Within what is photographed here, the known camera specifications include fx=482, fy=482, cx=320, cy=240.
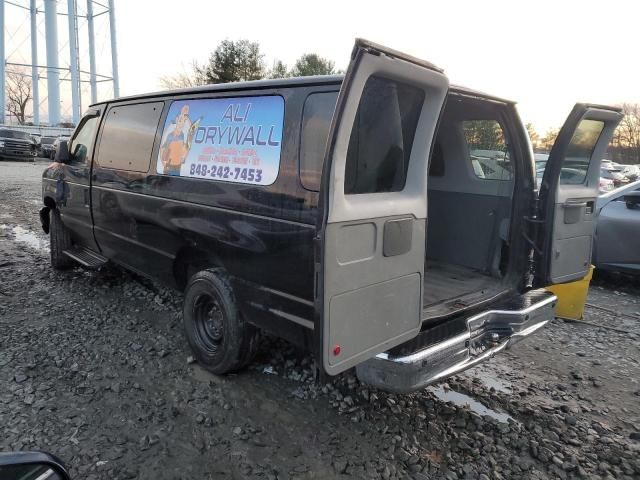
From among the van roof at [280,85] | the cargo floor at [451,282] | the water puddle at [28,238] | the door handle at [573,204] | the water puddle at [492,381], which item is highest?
the van roof at [280,85]

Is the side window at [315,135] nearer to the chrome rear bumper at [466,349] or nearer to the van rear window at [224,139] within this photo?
the van rear window at [224,139]

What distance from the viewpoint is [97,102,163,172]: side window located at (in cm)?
405

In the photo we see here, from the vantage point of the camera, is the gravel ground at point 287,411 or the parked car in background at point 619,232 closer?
the gravel ground at point 287,411

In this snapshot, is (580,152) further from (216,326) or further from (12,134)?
(12,134)

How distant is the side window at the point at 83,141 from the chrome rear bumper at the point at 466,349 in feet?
12.9

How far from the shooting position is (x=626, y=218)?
240 inches

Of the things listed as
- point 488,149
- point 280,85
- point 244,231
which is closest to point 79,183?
point 244,231

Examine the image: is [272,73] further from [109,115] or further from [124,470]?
[124,470]

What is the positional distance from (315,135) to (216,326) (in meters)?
1.75

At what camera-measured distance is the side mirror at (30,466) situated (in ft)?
3.90

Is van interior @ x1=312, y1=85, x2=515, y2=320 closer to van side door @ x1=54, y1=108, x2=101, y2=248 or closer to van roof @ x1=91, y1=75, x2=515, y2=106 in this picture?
van roof @ x1=91, y1=75, x2=515, y2=106

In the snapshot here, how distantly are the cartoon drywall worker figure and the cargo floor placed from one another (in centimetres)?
208

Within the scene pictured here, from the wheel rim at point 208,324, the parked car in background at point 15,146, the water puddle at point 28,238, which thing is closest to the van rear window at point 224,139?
the wheel rim at point 208,324

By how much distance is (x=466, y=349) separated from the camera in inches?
117
